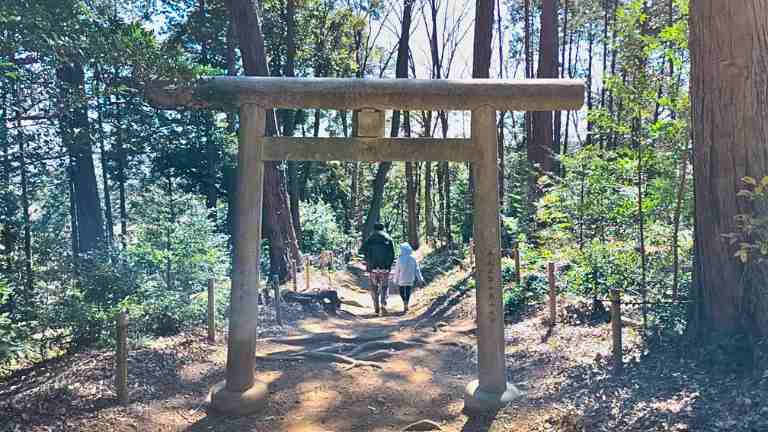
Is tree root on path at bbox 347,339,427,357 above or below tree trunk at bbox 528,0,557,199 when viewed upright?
below

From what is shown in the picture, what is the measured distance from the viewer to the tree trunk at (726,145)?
4988 millimetres

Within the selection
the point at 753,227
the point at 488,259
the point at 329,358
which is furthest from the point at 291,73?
the point at 753,227

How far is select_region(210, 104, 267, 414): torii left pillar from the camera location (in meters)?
5.37

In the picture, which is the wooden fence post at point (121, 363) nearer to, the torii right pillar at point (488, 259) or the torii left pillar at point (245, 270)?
the torii left pillar at point (245, 270)

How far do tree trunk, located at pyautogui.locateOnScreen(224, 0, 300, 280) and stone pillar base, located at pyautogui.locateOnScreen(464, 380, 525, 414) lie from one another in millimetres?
8489

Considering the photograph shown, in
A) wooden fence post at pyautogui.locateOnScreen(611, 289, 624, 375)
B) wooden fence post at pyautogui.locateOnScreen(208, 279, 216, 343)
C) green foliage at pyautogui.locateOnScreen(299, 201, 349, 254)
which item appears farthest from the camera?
green foliage at pyautogui.locateOnScreen(299, 201, 349, 254)

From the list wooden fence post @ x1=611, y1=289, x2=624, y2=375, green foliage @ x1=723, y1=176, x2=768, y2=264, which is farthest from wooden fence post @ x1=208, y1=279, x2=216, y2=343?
green foliage @ x1=723, y1=176, x2=768, y2=264

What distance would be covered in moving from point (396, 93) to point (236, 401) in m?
3.57

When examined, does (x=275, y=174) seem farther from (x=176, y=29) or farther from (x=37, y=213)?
(x=176, y=29)

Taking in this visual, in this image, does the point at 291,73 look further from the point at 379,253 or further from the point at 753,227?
the point at 753,227

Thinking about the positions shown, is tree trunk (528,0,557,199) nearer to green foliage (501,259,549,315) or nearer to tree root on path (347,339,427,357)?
green foliage (501,259,549,315)

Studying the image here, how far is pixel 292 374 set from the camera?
22.1 feet

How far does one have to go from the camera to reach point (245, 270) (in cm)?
542

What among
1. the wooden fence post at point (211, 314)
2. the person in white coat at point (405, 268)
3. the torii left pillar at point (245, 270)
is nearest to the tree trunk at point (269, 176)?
the person in white coat at point (405, 268)
